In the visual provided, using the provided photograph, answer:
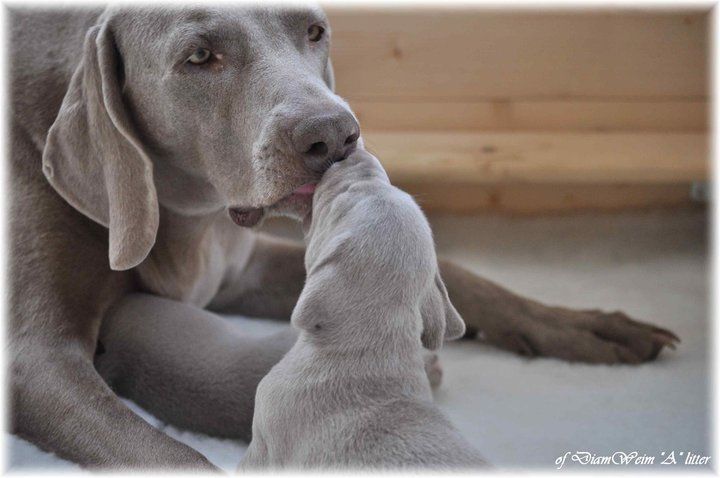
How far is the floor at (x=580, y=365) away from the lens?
203cm

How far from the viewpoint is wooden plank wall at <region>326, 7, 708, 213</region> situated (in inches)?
146

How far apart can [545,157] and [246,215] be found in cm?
184

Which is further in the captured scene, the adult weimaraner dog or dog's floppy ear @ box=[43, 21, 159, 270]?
dog's floppy ear @ box=[43, 21, 159, 270]

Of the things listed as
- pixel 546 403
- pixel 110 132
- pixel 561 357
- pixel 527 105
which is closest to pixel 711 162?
pixel 527 105

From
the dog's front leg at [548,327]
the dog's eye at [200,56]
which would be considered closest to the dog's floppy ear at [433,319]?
the dog's eye at [200,56]

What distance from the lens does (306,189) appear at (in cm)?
178

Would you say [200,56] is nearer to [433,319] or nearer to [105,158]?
[105,158]

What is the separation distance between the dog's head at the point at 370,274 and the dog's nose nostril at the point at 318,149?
4.7 inches

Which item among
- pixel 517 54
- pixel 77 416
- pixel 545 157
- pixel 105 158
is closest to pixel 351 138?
pixel 105 158

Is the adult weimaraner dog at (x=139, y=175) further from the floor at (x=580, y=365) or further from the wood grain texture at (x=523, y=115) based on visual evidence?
the wood grain texture at (x=523, y=115)

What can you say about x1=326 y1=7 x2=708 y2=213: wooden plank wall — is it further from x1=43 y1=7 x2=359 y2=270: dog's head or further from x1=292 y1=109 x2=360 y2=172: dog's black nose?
x1=292 y1=109 x2=360 y2=172: dog's black nose

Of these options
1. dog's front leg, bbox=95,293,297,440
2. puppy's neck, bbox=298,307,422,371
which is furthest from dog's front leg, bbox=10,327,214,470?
puppy's neck, bbox=298,307,422,371

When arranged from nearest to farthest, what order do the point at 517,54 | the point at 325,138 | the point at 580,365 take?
the point at 325,138 → the point at 580,365 → the point at 517,54

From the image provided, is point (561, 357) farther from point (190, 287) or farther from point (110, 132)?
point (110, 132)
